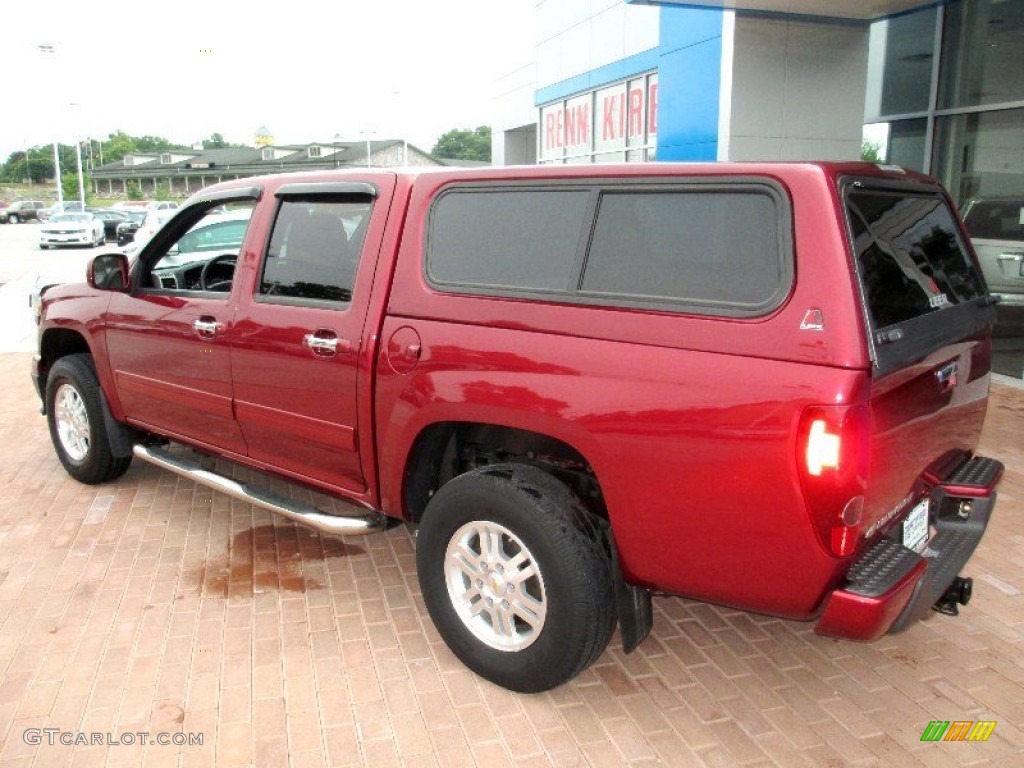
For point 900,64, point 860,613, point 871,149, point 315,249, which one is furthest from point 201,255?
point 871,149

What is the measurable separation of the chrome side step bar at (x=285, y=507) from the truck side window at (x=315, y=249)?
94 centimetres

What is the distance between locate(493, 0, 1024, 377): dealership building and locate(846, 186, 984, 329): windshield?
4.20 metres

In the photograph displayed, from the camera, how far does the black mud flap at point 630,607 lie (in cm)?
287

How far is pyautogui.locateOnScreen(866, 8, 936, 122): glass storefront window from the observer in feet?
31.6

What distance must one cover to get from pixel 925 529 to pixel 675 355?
1223mm

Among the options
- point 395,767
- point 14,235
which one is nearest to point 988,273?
point 395,767

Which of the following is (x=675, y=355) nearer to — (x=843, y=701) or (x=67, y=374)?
(x=843, y=701)

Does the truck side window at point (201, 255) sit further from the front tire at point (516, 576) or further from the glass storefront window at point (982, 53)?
the glass storefront window at point (982, 53)

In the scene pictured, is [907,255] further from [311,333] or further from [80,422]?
[80,422]

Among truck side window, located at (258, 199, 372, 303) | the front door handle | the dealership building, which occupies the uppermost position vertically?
the dealership building

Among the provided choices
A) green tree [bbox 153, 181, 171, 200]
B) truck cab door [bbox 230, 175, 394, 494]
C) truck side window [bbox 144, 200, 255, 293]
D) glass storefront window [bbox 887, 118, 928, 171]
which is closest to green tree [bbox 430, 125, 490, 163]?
green tree [bbox 153, 181, 171, 200]

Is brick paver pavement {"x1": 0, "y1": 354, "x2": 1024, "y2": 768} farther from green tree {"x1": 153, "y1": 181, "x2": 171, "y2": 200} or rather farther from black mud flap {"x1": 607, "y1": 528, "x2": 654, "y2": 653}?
green tree {"x1": 153, "y1": 181, "x2": 171, "y2": 200}

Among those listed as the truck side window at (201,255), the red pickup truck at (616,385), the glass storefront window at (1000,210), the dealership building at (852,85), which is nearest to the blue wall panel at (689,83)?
the dealership building at (852,85)

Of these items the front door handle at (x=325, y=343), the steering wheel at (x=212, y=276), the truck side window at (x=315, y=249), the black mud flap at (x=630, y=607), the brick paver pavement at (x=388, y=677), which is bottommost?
the brick paver pavement at (x=388, y=677)
